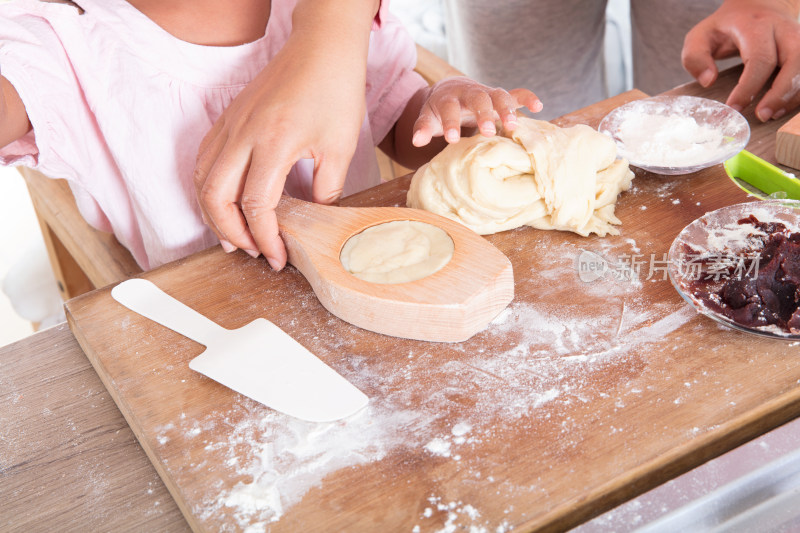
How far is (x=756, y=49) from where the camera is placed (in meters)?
1.22

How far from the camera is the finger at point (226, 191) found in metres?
0.90

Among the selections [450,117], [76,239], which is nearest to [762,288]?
[450,117]

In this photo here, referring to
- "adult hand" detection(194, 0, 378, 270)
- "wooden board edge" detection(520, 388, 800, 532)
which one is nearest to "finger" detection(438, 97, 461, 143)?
"adult hand" detection(194, 0, 378, 270)

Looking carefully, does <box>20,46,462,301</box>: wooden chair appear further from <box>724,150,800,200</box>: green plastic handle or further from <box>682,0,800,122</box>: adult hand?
<box>724,150,800,200</box>: green plastic handle

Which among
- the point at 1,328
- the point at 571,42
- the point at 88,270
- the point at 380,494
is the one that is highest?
the point at 571,42

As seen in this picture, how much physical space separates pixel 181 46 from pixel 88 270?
1.74 feet

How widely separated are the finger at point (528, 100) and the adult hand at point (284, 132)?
0.79ft

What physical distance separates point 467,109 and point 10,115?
0.67 metres

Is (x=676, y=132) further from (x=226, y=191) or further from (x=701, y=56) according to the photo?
(x=226, y=191)

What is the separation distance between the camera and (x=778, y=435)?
0.69m

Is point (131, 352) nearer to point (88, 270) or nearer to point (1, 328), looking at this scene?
point (88, 270)

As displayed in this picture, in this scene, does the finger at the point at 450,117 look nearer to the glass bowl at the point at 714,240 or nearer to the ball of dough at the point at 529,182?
the ball of dough at the point at 529,182

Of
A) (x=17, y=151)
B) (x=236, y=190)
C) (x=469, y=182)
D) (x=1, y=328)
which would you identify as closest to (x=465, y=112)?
(x=469, y=182)

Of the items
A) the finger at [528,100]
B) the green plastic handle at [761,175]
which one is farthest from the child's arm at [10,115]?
the green plastic handle at [761,175]
